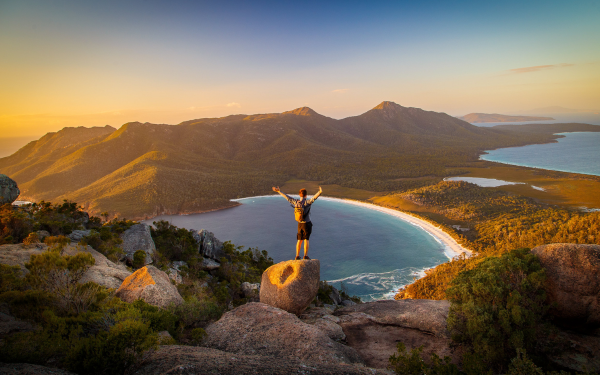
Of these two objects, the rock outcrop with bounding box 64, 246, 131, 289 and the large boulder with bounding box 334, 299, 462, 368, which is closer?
the large boulder with bounding box 334, 299, 462, 368

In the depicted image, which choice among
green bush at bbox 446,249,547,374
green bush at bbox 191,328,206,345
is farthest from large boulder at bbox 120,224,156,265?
green bush at bbox 446,249,547,374

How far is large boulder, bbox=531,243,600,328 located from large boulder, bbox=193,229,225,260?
3357 cm

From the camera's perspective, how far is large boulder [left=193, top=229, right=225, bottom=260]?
3669 centimetres

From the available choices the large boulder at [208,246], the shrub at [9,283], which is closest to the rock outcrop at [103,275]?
the shrub at [9,283]

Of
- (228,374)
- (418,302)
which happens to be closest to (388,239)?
(418,302)

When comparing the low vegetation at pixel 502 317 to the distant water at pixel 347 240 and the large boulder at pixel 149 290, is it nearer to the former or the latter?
the large boulder at pixel 149 290

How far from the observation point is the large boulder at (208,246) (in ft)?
120

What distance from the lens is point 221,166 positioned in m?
167

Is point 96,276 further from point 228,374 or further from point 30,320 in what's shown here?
point 228,374

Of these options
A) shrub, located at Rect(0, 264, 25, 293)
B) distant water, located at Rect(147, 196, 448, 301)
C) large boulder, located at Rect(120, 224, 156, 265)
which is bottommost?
distant water, located at Rect(147, 196, 448, 301)

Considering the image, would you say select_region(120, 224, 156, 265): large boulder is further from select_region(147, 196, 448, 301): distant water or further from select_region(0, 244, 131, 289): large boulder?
select_region(147, 196, 448, 301): distant water

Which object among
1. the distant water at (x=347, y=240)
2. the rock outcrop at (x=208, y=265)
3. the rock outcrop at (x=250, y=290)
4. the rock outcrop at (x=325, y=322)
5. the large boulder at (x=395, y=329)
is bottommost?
the distant water at (x=347, y=240)

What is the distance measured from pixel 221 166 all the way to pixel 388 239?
11838cm

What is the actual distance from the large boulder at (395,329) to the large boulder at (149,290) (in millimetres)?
8283
